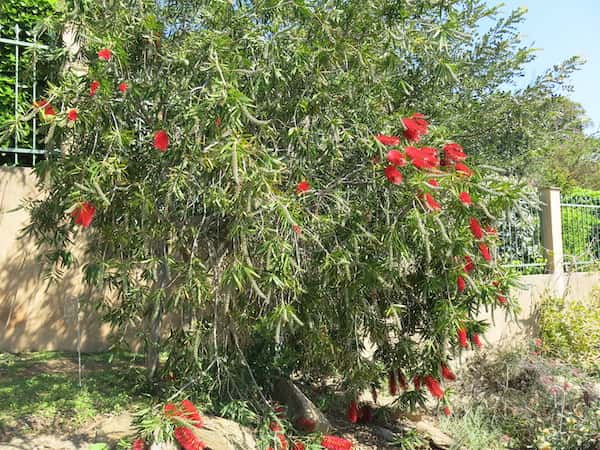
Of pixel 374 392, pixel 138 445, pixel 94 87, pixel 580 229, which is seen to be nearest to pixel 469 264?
pixel 374 392

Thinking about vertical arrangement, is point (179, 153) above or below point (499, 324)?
above

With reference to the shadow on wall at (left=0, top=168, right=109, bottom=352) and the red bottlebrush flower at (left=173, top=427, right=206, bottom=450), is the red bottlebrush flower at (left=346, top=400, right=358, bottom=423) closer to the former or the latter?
the red bottlebrush flower at (left=173, top=427, right=206, bottom=450)

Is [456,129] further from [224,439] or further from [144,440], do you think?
[144,440]

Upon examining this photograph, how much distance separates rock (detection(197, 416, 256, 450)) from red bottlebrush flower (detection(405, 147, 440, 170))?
2210 millimetres

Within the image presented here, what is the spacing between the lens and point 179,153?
3527 mm

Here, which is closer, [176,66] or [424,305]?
[176,66]

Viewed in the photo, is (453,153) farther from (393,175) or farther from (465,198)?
(393,175)

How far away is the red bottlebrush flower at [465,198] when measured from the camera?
11.6ft

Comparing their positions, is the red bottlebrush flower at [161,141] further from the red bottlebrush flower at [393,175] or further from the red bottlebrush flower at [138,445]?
the red bottlebrush flower at [138,445]

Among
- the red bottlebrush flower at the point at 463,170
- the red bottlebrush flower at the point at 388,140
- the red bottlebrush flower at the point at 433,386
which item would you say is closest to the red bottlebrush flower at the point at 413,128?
the red bottlebrush flower at the point at 388,140

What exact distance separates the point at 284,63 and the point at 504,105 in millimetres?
3413

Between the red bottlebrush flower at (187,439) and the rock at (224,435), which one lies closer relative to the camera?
the red bottlebrush flower at (187,439)

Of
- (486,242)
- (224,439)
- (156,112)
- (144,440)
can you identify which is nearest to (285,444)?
(224,439)

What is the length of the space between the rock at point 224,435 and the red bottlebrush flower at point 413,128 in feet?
7.76
